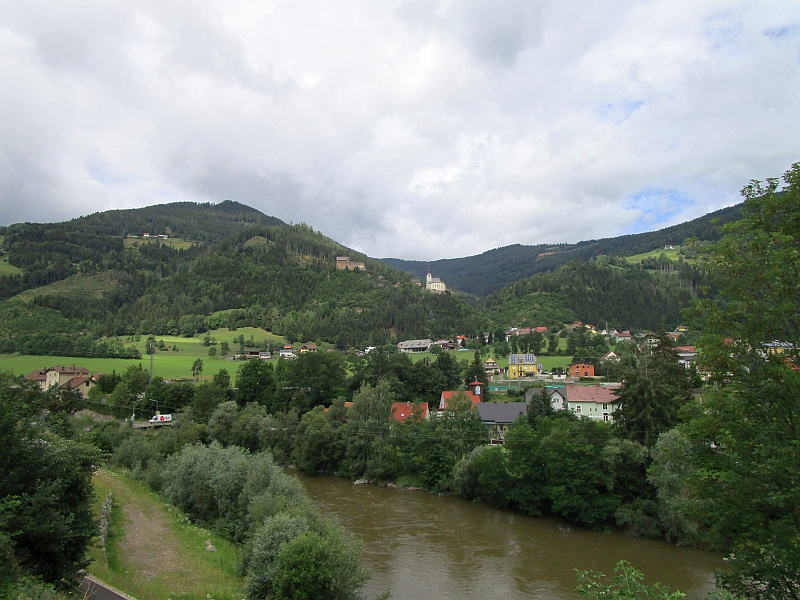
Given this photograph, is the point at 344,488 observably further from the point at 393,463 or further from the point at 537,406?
the point at 537,406

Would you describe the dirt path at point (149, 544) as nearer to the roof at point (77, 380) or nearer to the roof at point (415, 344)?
the roof at point (77, 380)

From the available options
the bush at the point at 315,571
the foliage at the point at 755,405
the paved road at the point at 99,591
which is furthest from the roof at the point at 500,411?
the foliage at the point at 755,405

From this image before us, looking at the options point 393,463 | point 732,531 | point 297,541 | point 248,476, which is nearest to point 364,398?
point 393,463

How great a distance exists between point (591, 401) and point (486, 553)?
1165 inches

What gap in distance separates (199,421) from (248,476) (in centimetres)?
3058

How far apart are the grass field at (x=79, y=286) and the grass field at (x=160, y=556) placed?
120 m

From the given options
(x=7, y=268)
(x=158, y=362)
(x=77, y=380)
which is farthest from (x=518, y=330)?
(x=7, y=268)

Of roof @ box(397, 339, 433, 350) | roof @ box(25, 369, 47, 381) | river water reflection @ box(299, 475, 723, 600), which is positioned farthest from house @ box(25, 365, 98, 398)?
roof @ box(397, 339, 433, 350)

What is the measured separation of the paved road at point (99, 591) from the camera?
460 inches

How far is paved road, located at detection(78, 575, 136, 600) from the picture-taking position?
11678 millimetres

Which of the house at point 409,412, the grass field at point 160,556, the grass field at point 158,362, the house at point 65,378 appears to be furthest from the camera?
the grass field at point 158,362

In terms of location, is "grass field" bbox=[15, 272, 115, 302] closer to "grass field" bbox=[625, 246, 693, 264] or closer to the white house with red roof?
the white house with red roof

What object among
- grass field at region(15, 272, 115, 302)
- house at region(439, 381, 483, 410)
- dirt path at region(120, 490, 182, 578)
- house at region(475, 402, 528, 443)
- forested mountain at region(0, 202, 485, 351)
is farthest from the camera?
grass field at region(15, 272, 115, 302)

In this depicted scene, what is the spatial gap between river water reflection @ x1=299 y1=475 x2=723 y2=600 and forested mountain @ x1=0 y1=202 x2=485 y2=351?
232 ft
